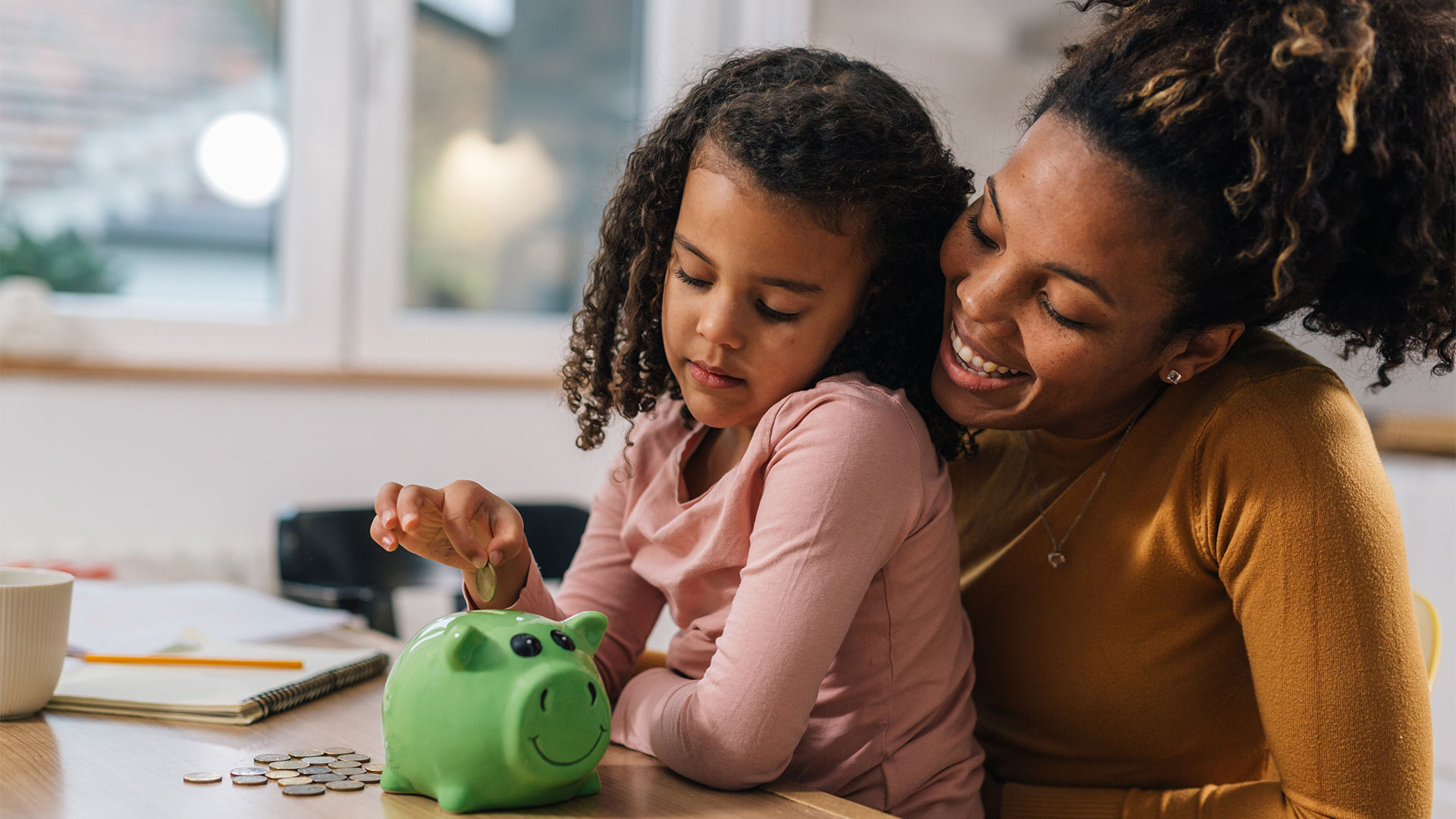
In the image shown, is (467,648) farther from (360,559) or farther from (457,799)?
(360,559)

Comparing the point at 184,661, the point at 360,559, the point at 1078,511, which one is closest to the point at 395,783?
the point at 184,661

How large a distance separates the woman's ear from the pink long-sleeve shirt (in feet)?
0.69

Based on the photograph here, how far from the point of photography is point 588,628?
0.81m

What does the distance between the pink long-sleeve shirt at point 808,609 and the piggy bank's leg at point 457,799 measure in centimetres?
17

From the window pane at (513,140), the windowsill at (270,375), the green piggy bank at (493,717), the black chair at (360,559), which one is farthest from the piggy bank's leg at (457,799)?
the window pane at (513,140)

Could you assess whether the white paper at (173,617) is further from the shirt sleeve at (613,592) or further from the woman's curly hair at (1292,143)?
the woman's curly hair at (1292,143)

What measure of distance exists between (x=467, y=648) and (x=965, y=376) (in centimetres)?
48

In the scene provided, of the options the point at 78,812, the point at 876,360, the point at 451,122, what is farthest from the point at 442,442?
the point at 78,812

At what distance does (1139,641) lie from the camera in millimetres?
1040

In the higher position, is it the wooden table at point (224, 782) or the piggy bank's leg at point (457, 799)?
the piggy bank's leg at point (457, 799)

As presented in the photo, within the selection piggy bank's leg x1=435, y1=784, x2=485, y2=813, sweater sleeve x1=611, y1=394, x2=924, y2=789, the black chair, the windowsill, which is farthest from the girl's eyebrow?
the windowsill

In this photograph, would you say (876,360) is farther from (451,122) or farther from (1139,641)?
(451,122)

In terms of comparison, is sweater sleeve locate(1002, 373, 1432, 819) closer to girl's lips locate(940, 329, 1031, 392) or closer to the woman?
the woman

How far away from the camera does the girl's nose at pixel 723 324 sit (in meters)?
0.96
